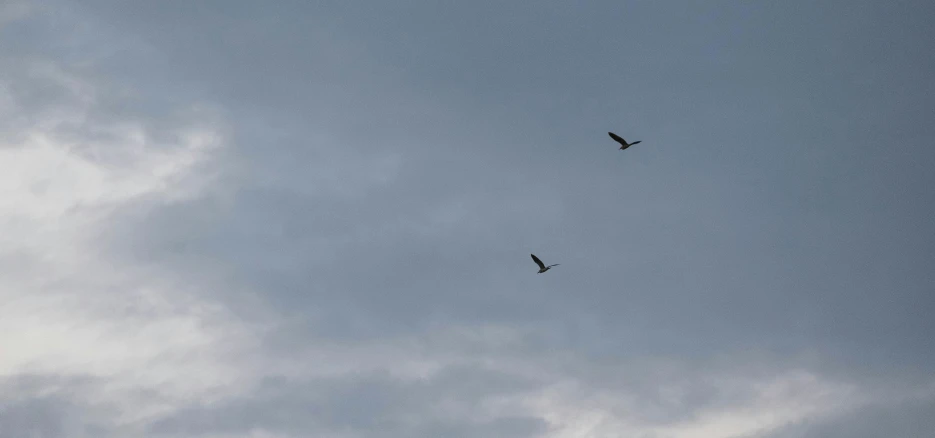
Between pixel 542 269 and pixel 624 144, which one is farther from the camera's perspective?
pixel 542 269

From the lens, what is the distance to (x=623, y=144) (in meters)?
172

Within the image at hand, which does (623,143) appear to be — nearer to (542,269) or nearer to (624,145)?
(624,145)

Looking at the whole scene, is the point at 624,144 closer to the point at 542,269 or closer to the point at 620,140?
the point at 620,140

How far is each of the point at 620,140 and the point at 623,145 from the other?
5445 mm

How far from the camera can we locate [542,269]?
18388cm

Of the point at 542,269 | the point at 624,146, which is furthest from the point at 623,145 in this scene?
the point at 542,269

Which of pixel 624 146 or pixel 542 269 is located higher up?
pixel 624 146

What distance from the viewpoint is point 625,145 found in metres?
172

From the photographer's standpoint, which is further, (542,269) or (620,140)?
(542,269)

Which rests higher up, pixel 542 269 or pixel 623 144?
pixel 623 144

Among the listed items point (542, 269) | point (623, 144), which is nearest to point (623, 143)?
point (623, 144)

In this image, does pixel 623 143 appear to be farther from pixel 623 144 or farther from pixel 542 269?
pixel 542 269

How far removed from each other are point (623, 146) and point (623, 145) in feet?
2.20

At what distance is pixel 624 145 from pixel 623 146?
0.86ft
